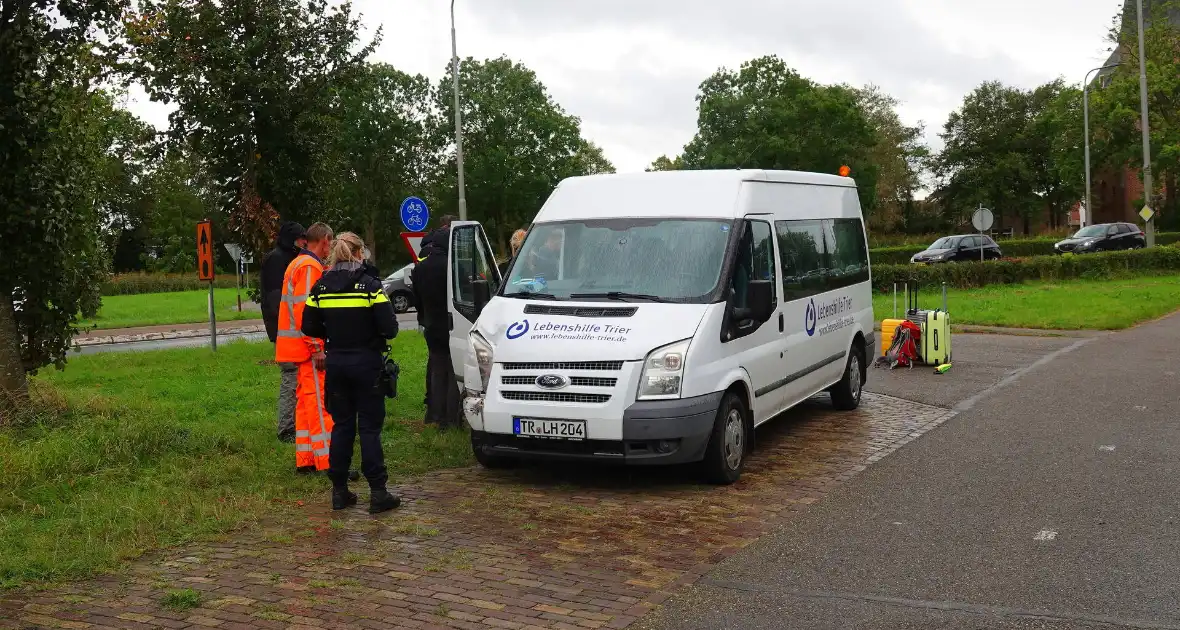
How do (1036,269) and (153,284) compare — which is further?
(153,284)

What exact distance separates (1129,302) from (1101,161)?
32.3 meters

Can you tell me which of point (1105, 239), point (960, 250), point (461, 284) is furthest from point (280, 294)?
point (1105, 239)

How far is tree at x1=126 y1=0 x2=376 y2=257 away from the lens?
15.5 m

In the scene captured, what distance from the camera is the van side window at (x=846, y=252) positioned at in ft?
35.5

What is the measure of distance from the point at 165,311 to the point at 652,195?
105 feet

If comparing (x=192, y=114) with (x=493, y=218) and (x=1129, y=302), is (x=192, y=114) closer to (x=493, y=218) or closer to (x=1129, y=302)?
(x=1129, y=302)

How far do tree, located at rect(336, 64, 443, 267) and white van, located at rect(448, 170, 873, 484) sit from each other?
5855cm

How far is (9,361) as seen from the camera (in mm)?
9664

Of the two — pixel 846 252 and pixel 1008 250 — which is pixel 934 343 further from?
pixel 1008 250

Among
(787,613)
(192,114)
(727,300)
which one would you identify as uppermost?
(192,114)

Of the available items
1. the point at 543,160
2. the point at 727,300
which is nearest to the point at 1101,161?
the point at 543,160

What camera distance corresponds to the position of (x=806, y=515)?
711cm

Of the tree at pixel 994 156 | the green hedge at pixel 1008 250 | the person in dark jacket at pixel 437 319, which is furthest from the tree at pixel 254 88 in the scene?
the tree at pixel 994 156

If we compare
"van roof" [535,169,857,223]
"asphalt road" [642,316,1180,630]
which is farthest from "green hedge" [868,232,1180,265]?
"van roof" [535,169,857,223]
